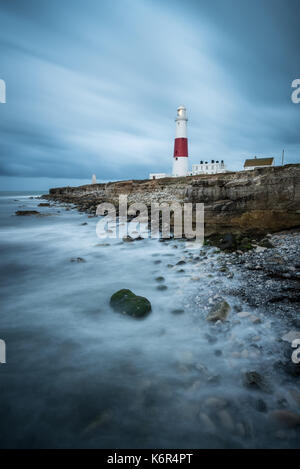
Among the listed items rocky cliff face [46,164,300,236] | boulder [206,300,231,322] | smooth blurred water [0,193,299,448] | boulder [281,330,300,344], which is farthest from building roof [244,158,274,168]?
boulder [281,330,300,344]

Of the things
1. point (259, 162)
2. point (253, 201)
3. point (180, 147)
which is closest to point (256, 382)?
point (253, 201)

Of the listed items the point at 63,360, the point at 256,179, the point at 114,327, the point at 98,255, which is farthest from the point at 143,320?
the point at 256,179

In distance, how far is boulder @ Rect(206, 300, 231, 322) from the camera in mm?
3385

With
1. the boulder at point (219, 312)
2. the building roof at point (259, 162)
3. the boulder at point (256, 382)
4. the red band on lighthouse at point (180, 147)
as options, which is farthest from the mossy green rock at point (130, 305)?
the building roof at point (259, 162)

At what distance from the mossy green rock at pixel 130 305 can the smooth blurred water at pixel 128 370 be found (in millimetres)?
149

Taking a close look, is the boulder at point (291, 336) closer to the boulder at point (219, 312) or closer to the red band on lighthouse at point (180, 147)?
the boulder at point (219, 312)

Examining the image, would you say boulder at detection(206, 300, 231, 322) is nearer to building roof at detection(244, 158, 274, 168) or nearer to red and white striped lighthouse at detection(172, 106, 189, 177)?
red and white striped lighthouse at detection(172, 106, 189, 177)

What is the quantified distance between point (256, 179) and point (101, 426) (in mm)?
10584

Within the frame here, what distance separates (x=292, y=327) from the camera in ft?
9.91

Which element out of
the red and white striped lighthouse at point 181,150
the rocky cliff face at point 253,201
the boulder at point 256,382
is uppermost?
the red and white striped lighthouse at point 181,150

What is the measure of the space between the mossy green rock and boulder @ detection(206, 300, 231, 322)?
1.09m

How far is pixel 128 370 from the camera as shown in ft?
8.84

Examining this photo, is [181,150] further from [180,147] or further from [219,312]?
[219,312]

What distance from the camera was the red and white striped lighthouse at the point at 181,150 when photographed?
98.0 feet
